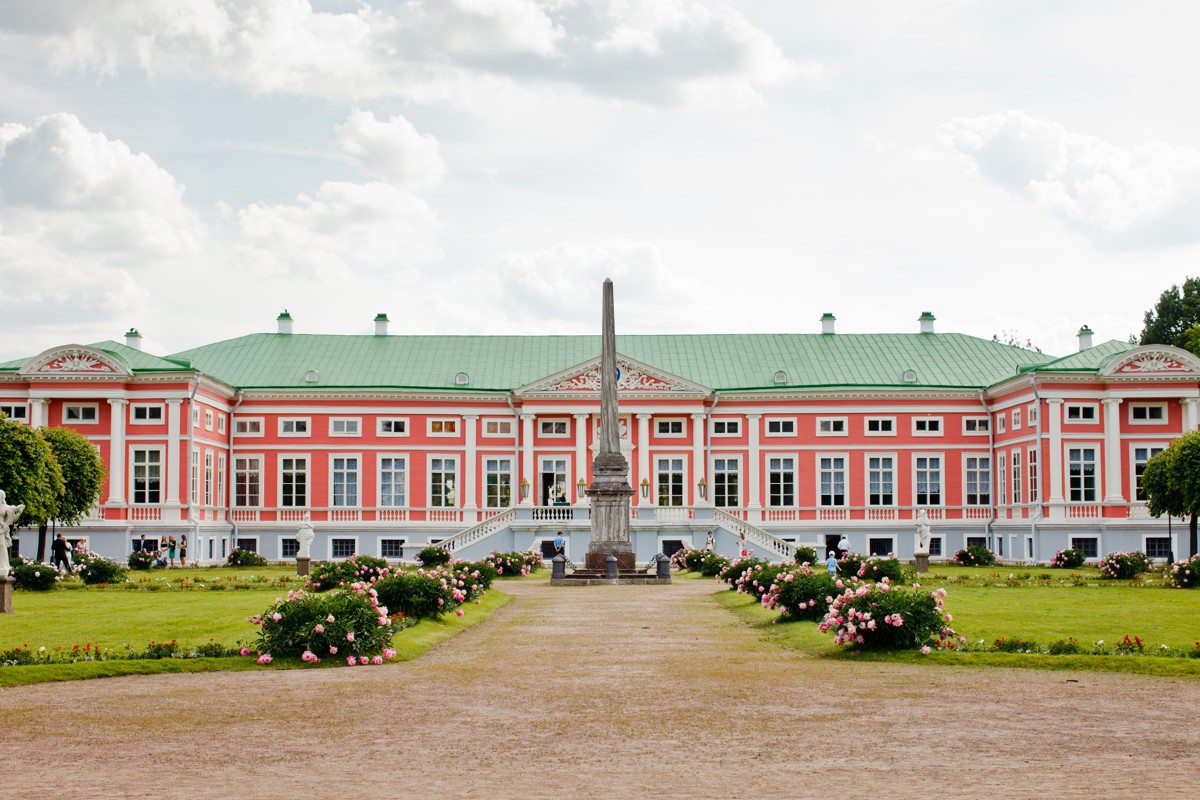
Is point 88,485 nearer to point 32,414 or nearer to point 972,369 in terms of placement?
point 32,414

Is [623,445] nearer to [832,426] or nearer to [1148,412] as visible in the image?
[832,426]

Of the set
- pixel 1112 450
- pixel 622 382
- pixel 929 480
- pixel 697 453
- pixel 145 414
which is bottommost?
pixel 929 480

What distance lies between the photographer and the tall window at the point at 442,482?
60062 millimetres

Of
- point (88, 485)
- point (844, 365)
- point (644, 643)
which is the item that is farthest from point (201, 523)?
point (644, 643)

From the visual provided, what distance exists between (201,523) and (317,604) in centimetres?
3806

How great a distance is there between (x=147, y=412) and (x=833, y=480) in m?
28.7

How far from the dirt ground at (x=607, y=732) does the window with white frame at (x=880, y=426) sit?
42.5 meters

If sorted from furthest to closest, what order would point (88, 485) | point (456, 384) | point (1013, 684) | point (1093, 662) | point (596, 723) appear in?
point (456, 384), point (88, 485), point (1093, 662), point (1013, 684), point (596, 723)

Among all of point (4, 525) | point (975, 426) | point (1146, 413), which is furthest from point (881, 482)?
point (4, 525)

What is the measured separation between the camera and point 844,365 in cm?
6228

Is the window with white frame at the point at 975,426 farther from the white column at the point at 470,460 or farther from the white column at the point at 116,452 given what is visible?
the white column at the point at 116,452

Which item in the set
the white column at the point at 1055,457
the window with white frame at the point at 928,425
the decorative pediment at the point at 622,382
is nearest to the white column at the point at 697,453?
the decorative pediment at the point at 622,382

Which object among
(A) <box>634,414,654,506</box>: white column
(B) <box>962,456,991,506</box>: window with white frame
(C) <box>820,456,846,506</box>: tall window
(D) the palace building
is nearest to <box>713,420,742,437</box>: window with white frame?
(D) the palace building

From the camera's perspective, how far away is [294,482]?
2338 inches
